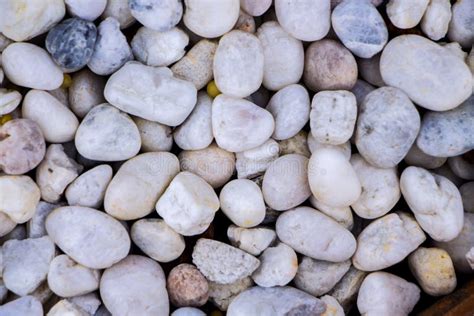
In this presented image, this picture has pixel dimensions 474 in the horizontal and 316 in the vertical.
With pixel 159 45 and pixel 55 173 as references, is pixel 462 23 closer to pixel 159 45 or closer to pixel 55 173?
pixel 159 45

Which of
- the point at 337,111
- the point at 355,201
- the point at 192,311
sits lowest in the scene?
the point at 192,311

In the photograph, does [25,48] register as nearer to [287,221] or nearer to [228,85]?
[228,85]

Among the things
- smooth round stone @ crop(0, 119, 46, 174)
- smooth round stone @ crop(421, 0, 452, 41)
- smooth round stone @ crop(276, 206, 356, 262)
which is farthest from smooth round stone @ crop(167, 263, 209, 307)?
smooth round stone @ crop(421, 0, 452, 41)

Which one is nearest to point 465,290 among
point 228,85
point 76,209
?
point 228,85

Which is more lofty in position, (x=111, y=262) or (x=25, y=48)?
(x=25, y=48)

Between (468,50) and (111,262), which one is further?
(468,50)

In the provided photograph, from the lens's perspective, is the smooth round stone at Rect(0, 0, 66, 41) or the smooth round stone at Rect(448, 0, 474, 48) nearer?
the smooth round stone at Rect(0, 0, 66, 41)

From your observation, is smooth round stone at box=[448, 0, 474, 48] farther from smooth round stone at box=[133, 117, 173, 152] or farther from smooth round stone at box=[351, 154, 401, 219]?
smooth round stone at box=[133, 117, 173, 152]
